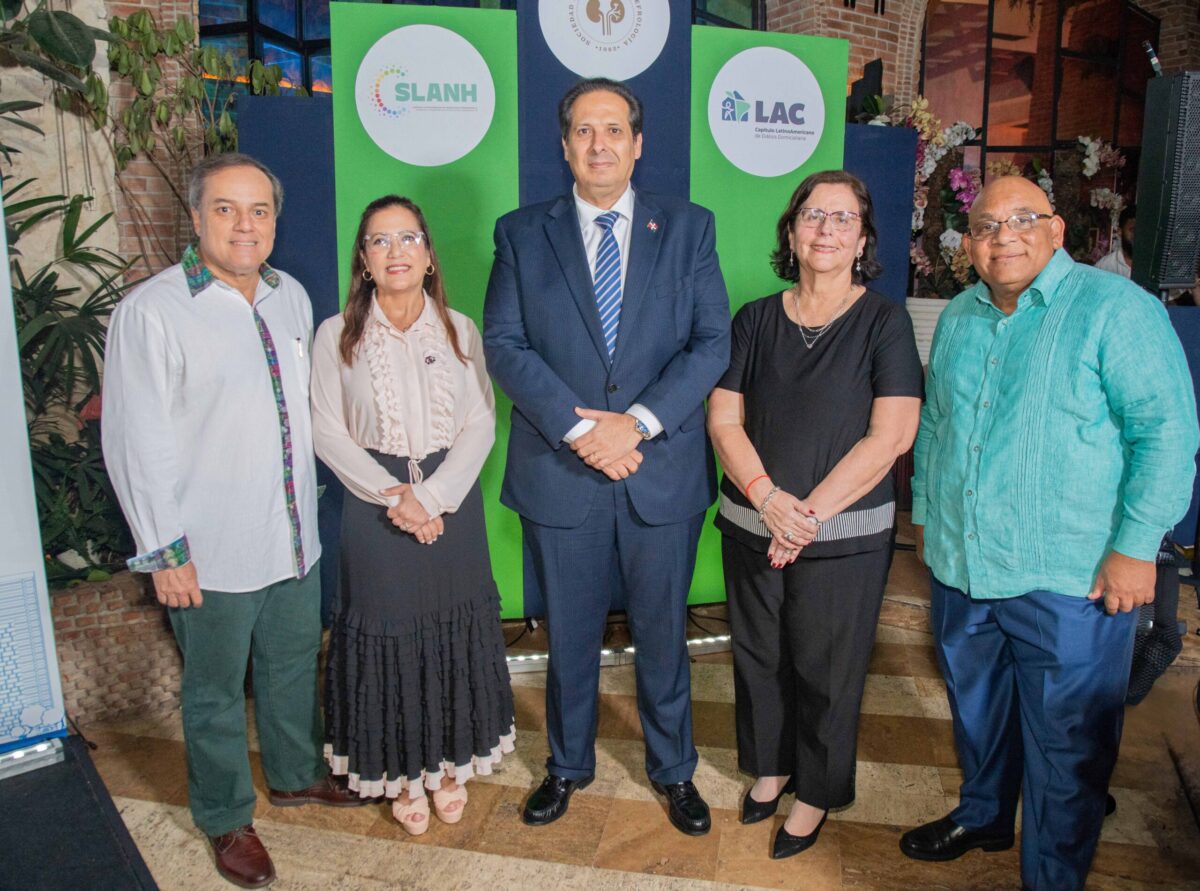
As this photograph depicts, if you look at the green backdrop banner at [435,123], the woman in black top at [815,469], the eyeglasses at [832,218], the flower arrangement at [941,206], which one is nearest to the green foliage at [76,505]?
the green backdrop banner at [435,123]

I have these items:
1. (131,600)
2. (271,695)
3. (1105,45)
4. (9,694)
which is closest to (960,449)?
(271,695)

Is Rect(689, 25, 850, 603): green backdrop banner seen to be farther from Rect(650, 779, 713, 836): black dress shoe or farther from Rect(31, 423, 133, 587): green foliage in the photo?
Rect(31, 423, 133, 587): green foliage

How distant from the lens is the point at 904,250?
4.21 m

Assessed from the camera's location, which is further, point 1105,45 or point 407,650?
point 1105,45

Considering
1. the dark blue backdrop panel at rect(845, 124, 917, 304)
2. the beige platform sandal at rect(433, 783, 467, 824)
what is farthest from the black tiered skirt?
the dark blue backdrop panel at rect(845, 124, 917, 304)

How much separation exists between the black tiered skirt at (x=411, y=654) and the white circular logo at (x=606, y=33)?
177cm

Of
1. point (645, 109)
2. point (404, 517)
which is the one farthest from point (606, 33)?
point (404, 517)

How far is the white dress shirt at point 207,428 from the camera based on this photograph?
2.10 meters

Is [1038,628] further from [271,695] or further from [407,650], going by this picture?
[271,695]

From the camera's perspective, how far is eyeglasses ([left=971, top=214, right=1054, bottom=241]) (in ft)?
6.52

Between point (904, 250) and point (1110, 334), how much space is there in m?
2.43

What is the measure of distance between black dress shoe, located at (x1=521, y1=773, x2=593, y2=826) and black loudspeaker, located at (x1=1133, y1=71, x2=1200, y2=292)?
94.7 inches

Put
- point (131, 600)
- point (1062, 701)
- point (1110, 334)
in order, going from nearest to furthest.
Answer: point (1110, 334) → point (1062, 701) → point (131, 600)

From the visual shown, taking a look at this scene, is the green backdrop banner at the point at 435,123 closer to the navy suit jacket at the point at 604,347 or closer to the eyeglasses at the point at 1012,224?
the navy suit jacket at the point at 604,347
